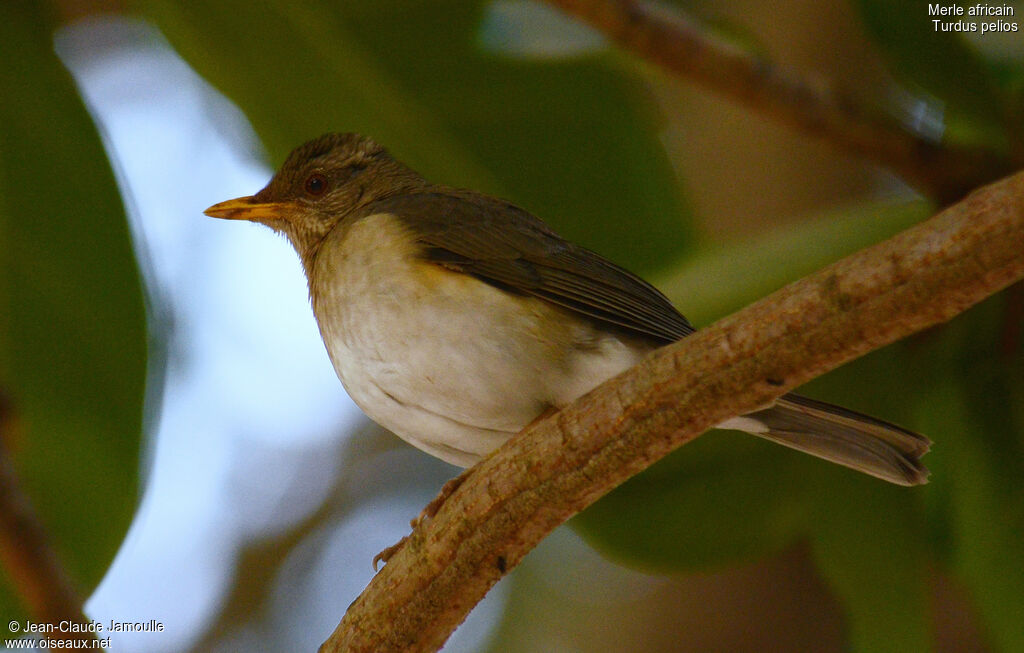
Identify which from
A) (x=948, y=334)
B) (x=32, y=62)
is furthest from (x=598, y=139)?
(x=32, y=62)

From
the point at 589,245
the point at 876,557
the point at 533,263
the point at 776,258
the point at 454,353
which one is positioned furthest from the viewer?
the point at 589,245

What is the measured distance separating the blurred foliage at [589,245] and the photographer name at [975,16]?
0.07 m

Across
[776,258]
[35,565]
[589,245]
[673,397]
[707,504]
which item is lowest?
[35,565]

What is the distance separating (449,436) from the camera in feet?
9.88

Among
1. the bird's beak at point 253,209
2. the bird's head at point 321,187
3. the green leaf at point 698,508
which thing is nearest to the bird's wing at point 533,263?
the bird's head at point 321,187

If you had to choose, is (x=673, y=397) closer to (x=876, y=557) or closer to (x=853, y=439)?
(x=853, y=439)

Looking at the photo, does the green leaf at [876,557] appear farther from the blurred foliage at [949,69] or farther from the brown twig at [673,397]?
the brown twig at [673,397]

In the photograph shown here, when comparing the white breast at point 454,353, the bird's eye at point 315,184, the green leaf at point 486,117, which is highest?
the green leaf at point 486,117

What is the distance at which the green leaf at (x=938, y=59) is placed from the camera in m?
3.09

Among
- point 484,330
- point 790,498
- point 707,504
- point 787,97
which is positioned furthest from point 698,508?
point 787,97

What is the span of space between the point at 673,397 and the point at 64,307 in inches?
89.4

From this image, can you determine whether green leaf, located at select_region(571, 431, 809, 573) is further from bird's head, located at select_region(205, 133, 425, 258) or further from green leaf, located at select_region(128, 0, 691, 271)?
bird's head, located at select_region(205, 133, 425, 258)

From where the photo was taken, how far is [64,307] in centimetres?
343

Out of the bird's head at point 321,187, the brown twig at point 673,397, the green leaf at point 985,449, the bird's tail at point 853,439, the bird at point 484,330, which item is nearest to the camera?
the brown twig at point 673,397
